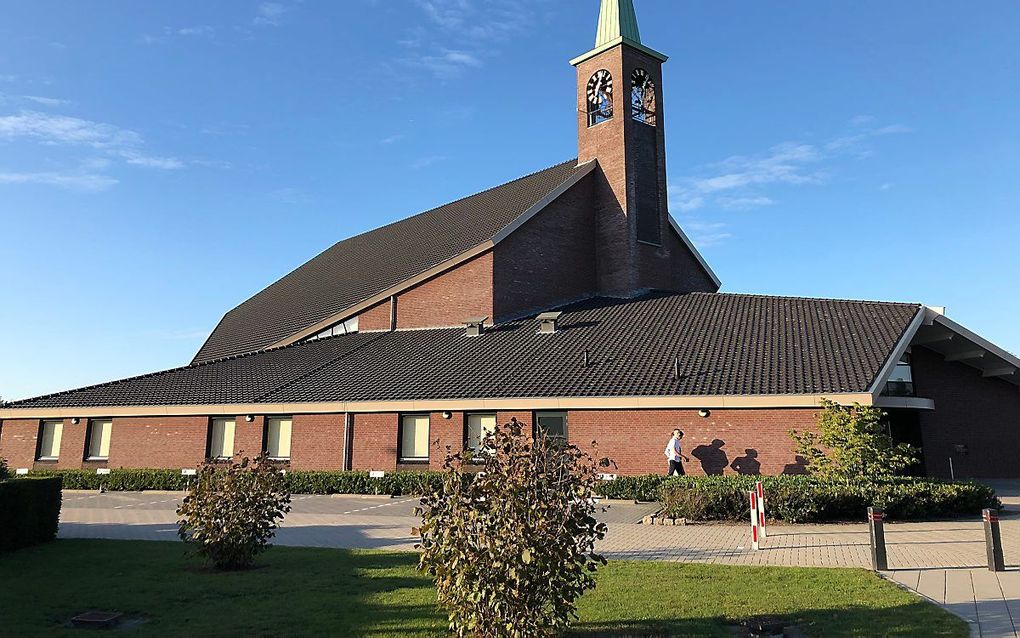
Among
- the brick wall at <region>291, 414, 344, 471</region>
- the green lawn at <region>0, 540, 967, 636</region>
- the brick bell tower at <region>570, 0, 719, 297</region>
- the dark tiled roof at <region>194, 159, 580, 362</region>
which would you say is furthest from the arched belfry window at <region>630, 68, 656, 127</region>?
the green lawn at <region>0, 540, 967, 636</region>

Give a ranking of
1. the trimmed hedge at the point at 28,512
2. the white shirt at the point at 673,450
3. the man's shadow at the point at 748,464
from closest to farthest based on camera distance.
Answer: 1. the trimmed hedge at the point at 28,512
2. the man's shadow at the point at 748,464
3. the white shirt at the point at 673,450

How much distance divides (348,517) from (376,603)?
27.1ft

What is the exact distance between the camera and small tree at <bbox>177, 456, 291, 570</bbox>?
33.2ft

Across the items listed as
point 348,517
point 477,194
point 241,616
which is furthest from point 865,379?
point 477,194

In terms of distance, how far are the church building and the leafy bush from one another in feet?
8.29

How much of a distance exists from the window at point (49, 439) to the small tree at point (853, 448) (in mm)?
24617

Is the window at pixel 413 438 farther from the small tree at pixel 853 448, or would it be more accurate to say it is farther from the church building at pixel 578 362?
the small tree at pixel 853 448

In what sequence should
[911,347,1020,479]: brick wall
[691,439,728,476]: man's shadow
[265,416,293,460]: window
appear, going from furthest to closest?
[911,347,1020,479]: brick wall
[265,416,293,460]: window
[691,439,728,476]: man's shadow

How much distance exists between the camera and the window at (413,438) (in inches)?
822

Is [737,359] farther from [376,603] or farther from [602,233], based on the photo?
[376,603]

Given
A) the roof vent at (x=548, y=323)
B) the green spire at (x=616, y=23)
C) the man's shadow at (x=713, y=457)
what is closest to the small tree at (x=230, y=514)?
the man's shadow at (x=713, y=457)

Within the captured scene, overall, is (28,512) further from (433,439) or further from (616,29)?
(616,29)

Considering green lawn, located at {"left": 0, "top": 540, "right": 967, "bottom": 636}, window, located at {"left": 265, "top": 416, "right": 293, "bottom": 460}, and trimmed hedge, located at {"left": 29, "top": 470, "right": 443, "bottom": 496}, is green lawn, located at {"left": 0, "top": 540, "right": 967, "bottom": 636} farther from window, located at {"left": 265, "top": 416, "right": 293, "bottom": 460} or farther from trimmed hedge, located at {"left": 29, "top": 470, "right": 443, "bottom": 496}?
window, located at {"left": 265, "top": 416, "right": 293, "bottom": 460}

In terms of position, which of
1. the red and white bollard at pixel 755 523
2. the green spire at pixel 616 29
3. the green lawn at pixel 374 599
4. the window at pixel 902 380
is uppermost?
the green spire at pixel 616 29
